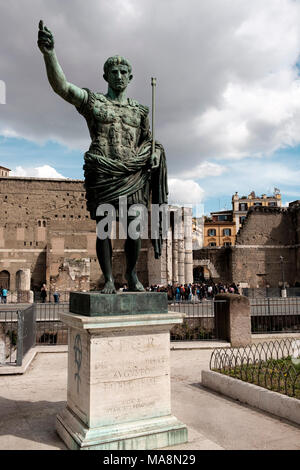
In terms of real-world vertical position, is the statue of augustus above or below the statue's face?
below

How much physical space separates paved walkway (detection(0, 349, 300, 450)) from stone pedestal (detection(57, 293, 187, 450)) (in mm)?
300

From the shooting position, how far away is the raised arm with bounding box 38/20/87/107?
335cm

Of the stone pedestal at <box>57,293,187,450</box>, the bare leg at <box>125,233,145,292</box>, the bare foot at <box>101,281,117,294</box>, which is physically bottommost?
the stone pedestal at <box>57,293,187,450</box>

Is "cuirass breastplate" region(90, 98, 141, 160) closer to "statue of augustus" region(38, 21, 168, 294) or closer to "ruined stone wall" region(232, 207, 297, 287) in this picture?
"statue of augustus" region(38, 21, 168, 294)

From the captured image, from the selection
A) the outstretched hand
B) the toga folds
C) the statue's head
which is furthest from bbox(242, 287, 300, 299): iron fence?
the outstretched hand

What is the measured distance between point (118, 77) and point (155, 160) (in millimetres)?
888

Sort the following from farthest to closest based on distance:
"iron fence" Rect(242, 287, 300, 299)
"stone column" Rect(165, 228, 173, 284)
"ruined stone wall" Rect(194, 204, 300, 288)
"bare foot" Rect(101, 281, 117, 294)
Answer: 1. "ruined stone wall" Rect(194, 204, 300, 288)
2. "stone column" Rect(165, 228, 173, 284)
3. "iron fence" Rect(242, 287, 300, 299)
4. "bare foot" Rect(101, 281, 117, 294)

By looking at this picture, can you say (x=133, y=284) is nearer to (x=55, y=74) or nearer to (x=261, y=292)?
(x=55, y=74)

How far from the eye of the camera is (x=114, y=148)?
3738mm

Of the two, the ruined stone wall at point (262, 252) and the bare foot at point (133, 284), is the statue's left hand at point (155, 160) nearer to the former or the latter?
the bare foot at point (133, 284)

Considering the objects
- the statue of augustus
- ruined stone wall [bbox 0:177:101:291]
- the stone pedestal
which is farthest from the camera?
ruined stone wall [bbox 0:177:101:291]

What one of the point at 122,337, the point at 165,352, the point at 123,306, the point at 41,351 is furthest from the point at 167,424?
the point at 41,351

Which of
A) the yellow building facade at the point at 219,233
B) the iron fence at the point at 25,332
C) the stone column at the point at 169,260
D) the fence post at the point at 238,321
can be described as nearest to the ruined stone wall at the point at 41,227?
the stone column at the point at 169,260

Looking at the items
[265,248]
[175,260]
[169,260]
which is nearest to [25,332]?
[169,260]
